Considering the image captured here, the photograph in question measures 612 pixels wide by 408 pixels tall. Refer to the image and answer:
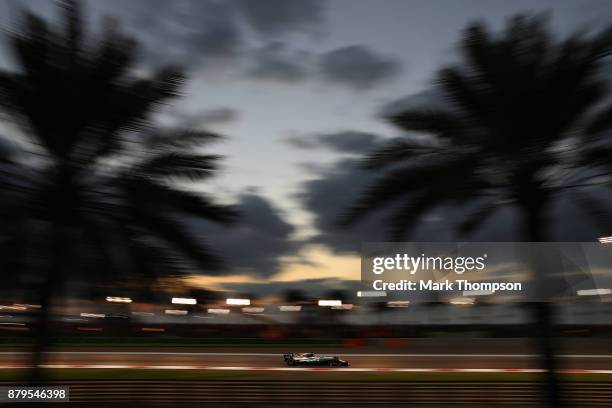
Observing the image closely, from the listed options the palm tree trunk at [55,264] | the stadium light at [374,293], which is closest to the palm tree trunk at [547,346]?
the stadium light at [374,293]

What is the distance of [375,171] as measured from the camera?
1212 cm

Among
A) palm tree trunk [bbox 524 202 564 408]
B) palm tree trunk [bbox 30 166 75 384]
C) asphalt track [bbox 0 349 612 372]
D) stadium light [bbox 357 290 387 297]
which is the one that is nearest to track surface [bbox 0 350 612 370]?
asphalt track [bbox 0 349 612 372]

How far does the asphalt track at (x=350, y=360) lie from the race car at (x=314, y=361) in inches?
29.9

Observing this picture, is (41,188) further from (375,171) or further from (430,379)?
(430,379)

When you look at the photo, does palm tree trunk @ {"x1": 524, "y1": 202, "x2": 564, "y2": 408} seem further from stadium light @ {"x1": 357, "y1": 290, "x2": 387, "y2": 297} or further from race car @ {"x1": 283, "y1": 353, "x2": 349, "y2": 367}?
race car @ {"x1": 283, "y1": 353, "x2": 349, "y2": 367}

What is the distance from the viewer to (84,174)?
1088cm

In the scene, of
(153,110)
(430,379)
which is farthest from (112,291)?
(430,379)

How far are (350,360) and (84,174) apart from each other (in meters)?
17.7

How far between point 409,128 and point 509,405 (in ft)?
23.6

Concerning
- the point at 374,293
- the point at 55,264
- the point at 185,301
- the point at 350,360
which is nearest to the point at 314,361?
the point at 350,360

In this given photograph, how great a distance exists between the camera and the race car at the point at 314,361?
2188 cm

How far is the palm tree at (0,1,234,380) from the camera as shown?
33.8ft

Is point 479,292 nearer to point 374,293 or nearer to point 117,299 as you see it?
point 374,293

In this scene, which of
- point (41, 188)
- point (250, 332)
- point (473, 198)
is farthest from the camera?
point (250, 332)
